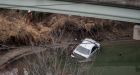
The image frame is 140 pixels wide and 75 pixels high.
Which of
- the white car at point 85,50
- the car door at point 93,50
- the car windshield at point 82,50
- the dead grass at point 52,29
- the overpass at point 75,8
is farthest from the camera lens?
the dead grass at point 52,29

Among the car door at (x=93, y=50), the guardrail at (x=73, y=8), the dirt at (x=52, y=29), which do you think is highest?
the guardrail at (x=73, y=8)

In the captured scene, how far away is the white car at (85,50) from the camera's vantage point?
20.6 metres

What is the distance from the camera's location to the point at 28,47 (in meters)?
21.8

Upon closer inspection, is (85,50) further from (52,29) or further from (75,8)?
(75,8)

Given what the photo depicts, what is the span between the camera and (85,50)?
2086cm

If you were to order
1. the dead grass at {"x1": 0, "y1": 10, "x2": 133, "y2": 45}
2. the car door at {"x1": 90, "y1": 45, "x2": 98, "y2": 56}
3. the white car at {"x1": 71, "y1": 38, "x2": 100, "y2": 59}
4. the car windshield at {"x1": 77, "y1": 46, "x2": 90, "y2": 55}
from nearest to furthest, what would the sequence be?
the white car at {"x1": 71, "y1": 38, "x2": 100, "y2": 59} → the car windshield at {"x1": 77, "y1": 46, "x2": 90, "y2": 55} → the car door at {"x1": 90, "y1": 45, "x2": 98, "y2": 56} → the dead grass at {"x1": 0, "y1": 10, "x2": 133, "y2": 45}

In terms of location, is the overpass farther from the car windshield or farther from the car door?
the car door

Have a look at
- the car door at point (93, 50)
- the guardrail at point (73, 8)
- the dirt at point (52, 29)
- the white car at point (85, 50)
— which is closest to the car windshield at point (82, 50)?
the white car at point (85, 50)

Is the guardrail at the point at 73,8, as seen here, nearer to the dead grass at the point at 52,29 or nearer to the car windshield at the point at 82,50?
the car windshield at the point at 82,50

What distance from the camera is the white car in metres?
20.6

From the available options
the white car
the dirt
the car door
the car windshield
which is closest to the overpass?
the white car

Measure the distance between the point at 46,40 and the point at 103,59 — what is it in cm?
338

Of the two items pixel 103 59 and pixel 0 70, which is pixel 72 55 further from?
pixel 0 70

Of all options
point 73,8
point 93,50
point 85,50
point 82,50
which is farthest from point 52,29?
point 73,8
